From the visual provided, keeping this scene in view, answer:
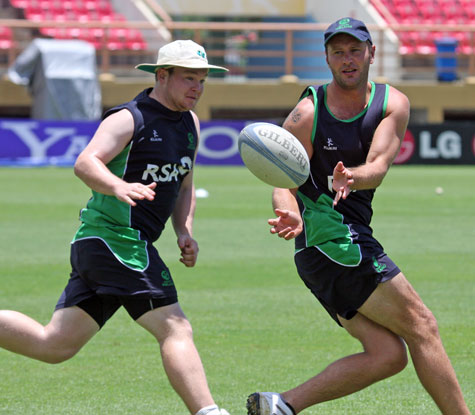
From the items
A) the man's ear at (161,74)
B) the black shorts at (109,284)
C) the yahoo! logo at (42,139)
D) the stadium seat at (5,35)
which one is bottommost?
the yahoo! logo at (42,139)

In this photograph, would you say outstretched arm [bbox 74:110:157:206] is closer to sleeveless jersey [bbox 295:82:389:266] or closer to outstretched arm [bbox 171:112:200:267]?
outstretched arm [bbox 171:112:200:267]

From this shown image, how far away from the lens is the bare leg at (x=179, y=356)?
5.13 m

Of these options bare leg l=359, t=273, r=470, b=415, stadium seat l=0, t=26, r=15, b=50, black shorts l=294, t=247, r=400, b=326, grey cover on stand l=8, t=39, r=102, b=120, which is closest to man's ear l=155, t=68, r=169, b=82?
black shorts l=294, t=247, r=400, b=326

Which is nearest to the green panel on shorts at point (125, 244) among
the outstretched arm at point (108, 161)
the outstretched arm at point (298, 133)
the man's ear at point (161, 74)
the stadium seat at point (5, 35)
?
the outstretched arm at point (108, 161)

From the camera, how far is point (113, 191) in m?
5.09

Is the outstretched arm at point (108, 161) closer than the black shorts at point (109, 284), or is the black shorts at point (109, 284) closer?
the outstretched arm at point (108, 161)

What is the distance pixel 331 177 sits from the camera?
5535 mm

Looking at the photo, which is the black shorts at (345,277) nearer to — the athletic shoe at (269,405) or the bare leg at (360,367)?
the bare leg at (360,367)

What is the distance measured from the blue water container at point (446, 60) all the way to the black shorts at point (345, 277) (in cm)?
3093

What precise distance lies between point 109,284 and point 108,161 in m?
0.67

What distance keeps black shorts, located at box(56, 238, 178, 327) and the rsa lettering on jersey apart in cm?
39

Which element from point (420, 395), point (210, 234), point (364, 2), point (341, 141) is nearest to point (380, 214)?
point (210, 234)

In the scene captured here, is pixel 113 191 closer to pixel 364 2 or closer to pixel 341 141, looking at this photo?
pixel 341 141

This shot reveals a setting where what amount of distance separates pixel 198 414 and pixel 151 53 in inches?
1181
